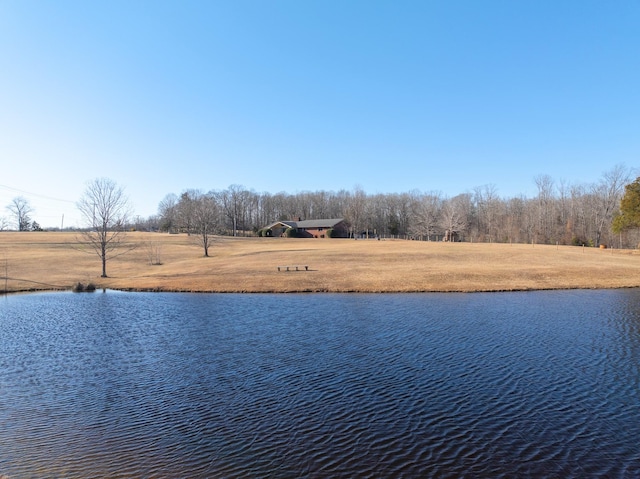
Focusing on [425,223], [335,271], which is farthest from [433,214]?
[335,271]

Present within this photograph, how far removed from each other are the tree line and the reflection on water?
45114 mm

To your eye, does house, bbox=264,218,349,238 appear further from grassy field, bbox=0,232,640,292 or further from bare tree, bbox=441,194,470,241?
grassy field, bbox=0,232,640,292

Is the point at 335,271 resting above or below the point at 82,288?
above

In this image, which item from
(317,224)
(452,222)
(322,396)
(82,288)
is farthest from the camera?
(317,224)

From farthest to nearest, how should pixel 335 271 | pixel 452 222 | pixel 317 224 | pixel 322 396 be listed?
pixel 317 224, pixel 452 222, pixel 335 271, pixel 322 396

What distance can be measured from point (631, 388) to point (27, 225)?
158 metres

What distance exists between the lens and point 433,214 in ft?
357

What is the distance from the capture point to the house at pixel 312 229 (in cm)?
10531

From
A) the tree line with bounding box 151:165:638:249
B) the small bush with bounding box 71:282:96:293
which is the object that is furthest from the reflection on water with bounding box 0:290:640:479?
the tree line with bounding box 151:165:638:249

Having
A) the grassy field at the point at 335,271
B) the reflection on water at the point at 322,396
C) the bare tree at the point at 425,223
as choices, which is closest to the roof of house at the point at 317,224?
the bare tree at the point at 425,223

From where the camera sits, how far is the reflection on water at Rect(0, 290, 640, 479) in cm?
802

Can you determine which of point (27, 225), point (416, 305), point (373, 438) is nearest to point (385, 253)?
point (416, 305)

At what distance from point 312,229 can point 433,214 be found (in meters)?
34.0

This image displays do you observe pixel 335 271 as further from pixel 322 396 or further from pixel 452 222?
pixel 452 222
